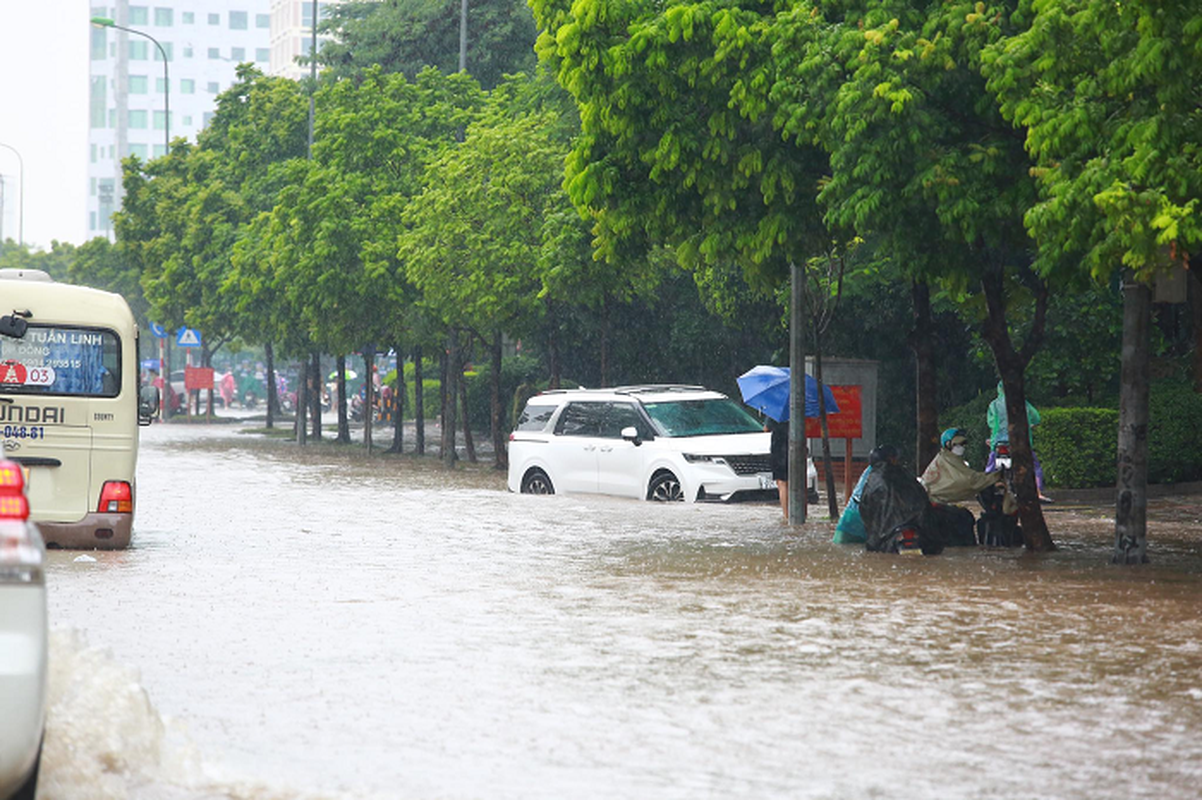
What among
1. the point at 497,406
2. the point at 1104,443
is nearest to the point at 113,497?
the point at 1104,443

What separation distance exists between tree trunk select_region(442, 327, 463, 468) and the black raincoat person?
19228 millimetres

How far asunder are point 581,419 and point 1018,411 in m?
9.32

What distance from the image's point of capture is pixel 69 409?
16.3 metres

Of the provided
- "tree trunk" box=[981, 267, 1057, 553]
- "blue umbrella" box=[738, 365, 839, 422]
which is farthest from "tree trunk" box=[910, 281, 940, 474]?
"tree trunk" box=[981, 267, 1057, 553]

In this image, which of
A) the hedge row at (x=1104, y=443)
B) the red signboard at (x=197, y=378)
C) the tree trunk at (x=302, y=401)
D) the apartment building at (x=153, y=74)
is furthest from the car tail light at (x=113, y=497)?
the apartment building at (x=153, y=74)

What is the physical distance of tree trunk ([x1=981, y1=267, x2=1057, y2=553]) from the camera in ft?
56.1

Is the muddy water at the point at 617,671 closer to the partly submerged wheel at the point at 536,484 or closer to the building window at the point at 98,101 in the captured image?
the partly submerged wheel at the point at 536,484

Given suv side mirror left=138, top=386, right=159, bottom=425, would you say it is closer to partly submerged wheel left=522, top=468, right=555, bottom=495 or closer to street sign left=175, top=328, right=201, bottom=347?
partly submerged wheel left=522, top=468, right=555, bottom=495

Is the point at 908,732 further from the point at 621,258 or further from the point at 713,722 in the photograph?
the point at 621,258

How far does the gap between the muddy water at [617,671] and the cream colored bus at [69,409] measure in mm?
410

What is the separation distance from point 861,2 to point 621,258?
3.74m

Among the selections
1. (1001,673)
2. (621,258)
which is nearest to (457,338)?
(621,258)

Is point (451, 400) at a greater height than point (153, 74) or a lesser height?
lesser

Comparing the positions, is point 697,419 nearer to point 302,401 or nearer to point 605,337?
point 605,337
